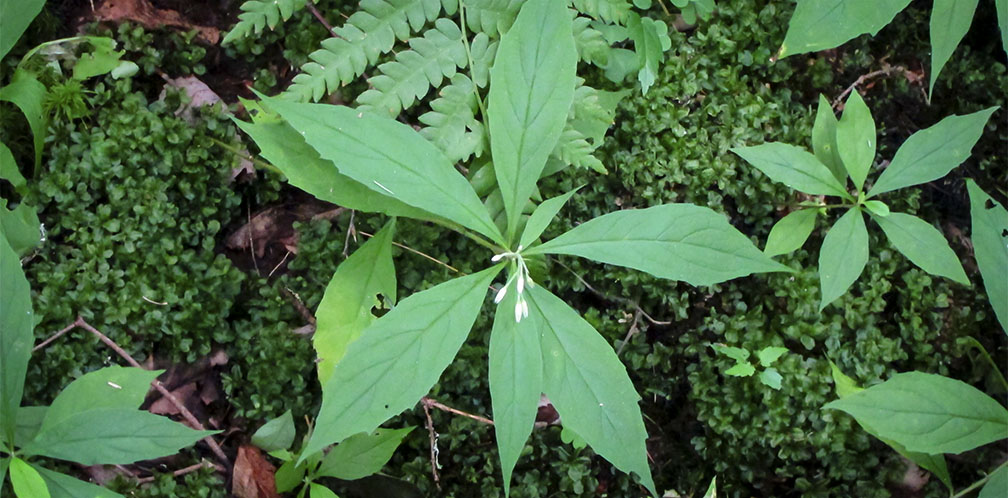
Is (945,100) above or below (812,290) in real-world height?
above

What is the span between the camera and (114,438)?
2.01 metres

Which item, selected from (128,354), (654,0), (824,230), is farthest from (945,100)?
(128,354)

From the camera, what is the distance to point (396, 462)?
2572mm

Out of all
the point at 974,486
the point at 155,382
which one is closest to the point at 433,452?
the point at 155,382

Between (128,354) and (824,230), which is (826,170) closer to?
(824,230)

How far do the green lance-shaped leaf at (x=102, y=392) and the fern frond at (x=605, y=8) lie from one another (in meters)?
1.87

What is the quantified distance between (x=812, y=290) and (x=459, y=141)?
58.8 inches

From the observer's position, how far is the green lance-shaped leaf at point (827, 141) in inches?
104

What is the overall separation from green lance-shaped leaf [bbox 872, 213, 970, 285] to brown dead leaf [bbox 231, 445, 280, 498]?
2441 millimetres

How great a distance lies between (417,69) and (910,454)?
2262 millimetres

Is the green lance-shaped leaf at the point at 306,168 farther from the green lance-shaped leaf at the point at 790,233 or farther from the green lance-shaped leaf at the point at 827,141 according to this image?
the green lance-shaped leaf at the point at 827,141

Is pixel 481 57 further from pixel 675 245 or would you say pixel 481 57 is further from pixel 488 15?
pixel 675 245

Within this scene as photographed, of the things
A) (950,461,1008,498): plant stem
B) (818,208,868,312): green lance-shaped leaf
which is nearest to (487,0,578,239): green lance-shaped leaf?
(818,208,868,312): green lance-shaped leaf

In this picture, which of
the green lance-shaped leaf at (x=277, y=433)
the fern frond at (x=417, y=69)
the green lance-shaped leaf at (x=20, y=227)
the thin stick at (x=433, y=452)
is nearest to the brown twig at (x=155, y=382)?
the green lance-shaped leaf at (x=277, y=433)
